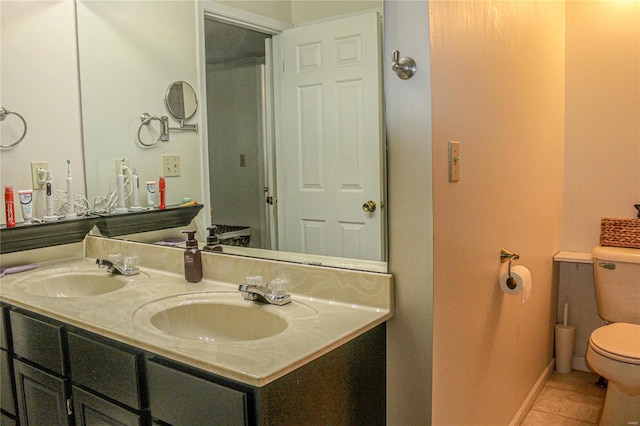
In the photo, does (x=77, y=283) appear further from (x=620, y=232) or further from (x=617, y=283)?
(x=620, y=232)

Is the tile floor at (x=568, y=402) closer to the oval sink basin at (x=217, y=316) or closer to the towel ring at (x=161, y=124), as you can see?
the oval sink basin at (x=217, y=316)

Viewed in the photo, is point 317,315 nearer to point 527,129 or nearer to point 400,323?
point 400,323

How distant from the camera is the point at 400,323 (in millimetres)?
Result: 1534

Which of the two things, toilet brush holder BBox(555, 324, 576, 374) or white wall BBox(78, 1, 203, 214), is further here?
toilet brush holder BBox(555, 324, 576, 374)

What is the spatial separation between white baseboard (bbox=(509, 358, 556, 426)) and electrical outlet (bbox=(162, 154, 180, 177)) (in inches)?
68.5

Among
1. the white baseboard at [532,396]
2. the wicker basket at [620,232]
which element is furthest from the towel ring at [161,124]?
the wicker basket at [620,232]

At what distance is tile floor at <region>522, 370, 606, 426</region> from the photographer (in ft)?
7.78

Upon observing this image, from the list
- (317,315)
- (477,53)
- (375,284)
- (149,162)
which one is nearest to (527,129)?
(477,53)

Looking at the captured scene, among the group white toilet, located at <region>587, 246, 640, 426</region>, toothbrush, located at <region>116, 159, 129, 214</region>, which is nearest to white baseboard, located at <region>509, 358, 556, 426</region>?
white toilet, located at <region>587, 246, 640, 426</region>

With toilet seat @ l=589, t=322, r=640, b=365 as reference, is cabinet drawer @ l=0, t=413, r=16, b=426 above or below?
below

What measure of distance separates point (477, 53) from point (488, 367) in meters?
1.11

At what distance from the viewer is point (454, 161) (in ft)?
5.13

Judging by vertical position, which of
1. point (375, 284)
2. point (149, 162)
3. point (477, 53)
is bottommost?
point (375, 284)

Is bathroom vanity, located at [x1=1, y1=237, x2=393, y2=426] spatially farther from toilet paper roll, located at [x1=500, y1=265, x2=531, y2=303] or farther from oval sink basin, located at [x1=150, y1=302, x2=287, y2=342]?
toilet paper roll, located at [x1=500, y1=265, x2=531, y2=303]
